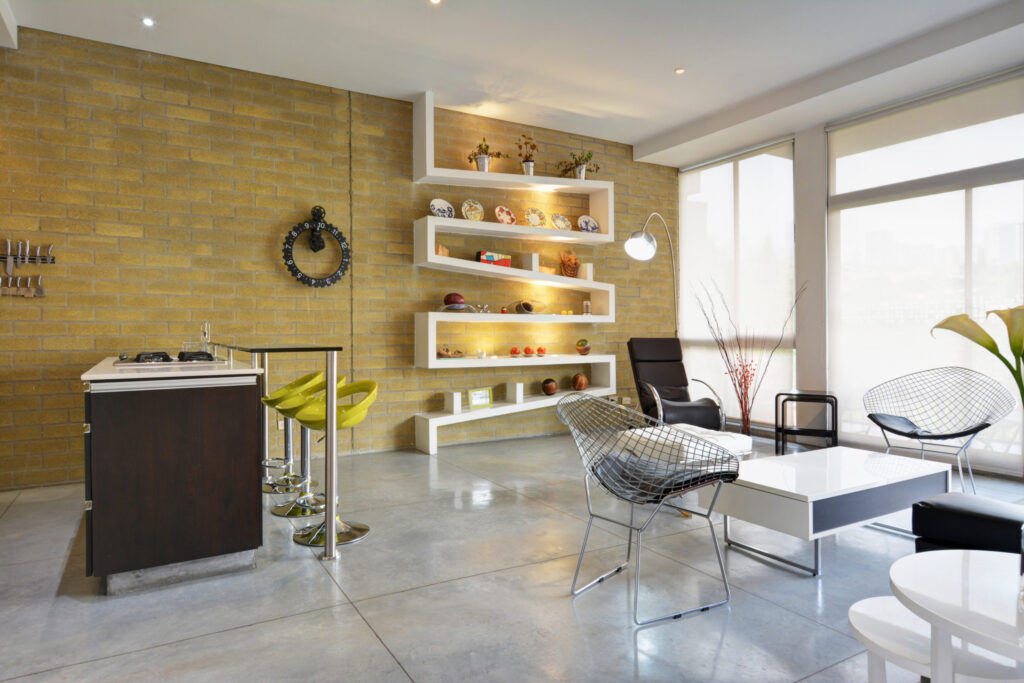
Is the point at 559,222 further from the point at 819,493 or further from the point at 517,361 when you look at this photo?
the point at 819,493

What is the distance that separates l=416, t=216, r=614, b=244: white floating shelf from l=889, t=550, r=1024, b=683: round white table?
14.3ft

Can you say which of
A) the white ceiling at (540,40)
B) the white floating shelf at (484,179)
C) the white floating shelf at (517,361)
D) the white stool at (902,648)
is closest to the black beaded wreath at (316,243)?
the white floating shelf at (484,179)

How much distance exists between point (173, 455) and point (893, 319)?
5.41 metres

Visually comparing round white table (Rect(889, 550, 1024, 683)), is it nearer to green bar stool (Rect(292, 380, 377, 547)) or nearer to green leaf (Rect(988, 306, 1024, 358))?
green leaf (Rect(988, 306, 1024, 358))

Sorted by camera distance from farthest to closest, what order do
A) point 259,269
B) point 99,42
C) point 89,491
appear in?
point 259,269 < point 99,42 < point 89,491

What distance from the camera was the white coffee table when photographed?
244 centimetres

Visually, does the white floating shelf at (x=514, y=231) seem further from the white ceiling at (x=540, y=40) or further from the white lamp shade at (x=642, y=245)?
the white ceiling at (x=540, y=40)

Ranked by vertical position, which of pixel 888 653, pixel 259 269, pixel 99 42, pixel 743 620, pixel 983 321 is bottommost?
pixel 743 620

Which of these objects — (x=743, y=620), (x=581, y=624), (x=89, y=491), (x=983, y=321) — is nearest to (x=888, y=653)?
(x=743, y=620)

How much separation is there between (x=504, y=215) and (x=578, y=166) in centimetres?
101

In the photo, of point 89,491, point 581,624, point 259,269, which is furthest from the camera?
point 259,269

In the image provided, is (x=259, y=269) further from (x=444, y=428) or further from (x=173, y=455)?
(x=173, y=455)

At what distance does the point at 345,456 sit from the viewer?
515cm

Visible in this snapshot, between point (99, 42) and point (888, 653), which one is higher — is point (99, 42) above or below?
above
